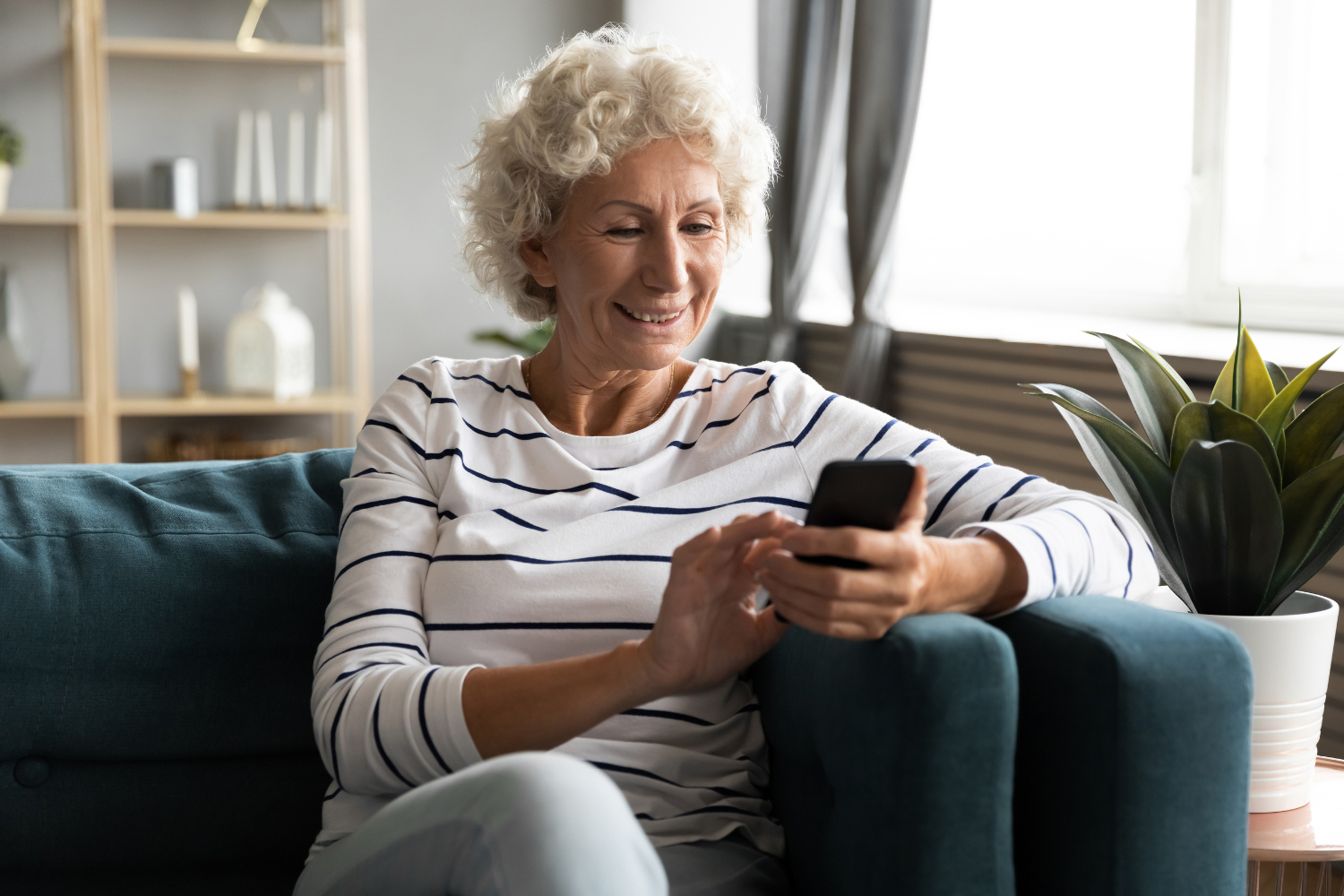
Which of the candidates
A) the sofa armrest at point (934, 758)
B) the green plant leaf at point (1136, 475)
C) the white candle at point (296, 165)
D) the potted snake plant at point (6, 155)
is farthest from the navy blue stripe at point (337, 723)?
the potted snake plant at point (6, 155)

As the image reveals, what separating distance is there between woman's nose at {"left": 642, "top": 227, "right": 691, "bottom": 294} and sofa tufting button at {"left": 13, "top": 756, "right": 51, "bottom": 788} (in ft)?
2.87

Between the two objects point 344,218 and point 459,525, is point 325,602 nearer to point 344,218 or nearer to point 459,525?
point 459,525

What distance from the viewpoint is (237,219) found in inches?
149

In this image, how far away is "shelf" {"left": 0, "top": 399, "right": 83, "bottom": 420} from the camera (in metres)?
3.69

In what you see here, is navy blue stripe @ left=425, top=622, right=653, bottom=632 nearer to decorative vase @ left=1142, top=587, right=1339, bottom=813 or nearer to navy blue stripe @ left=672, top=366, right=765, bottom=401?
navy blue stripe @ left=672, top=366, right=765, bottom=401

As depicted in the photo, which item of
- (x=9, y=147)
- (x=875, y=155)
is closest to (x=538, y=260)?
(x=875, y=155)

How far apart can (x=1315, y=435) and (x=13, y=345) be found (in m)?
3.71

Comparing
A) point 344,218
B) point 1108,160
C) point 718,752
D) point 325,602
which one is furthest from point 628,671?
point 344,218

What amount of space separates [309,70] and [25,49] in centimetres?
89

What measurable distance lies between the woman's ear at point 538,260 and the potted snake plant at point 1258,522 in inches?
24.5

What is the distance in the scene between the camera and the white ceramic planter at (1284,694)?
1.13 m

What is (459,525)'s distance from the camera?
1.26 m

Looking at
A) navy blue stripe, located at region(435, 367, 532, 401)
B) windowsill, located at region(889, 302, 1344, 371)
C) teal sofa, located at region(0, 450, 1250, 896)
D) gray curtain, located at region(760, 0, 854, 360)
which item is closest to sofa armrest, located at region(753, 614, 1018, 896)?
teal sofa, located at region(0, 450, 1250, 896)

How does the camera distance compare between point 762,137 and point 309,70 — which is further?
point 309,70
